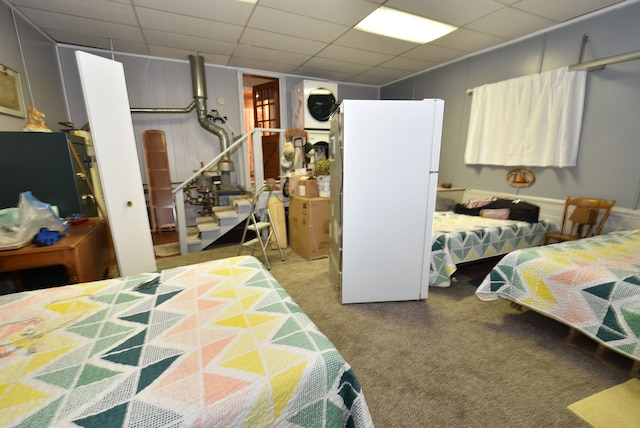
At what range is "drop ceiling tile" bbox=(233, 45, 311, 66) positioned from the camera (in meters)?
3.91

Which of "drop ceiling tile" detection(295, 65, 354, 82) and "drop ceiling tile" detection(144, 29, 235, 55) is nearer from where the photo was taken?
"drop ceiling tile" detection(144, 29, 235, 55)

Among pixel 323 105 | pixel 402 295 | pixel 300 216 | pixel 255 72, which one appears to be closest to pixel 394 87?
pixel 323 105

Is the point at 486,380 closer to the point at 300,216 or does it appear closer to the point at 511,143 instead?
the point at 300,216

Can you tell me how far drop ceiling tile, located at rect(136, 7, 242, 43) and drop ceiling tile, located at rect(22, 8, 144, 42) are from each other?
32cm

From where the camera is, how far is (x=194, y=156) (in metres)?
4.82

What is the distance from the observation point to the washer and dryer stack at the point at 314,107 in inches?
190

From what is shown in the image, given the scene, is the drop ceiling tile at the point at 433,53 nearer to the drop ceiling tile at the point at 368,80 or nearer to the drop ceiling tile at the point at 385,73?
the drop ceiling tile at the point at 385,73

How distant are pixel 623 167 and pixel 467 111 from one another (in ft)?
6.40

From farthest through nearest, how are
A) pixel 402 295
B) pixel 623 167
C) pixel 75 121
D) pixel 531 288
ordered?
pixel 75 121, pixel 623 167, pixel 402 295, pixel 531 288

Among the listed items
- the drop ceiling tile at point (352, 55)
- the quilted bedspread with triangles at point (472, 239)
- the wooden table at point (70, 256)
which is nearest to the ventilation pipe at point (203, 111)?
the drop ceiling tile at point (352, 55)

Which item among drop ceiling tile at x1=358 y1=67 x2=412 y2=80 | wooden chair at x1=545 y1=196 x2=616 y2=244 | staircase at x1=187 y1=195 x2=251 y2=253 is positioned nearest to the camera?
wooden chair at x1=545 y1=196 x2=616 y2=244

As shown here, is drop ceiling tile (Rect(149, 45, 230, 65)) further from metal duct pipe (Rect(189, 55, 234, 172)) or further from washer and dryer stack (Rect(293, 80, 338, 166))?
washer and dryer stack (Rect(293, 80, 338, 166))

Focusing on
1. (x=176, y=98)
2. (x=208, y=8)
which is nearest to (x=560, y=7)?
(x=208, y=8)

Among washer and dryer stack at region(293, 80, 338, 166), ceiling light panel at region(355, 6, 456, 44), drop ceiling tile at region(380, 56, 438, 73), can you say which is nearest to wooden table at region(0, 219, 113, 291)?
ceiling light panel at region(355, 6, 456, 44)
